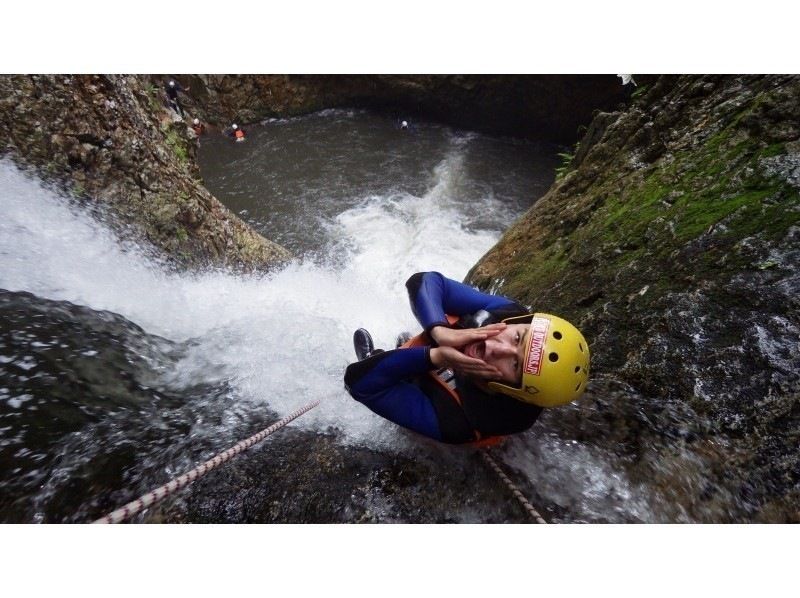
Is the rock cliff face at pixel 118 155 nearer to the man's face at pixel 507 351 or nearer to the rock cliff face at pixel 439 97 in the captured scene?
the man's face at pixel 507 351

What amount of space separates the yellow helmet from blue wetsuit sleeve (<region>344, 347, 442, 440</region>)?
47 centimetres

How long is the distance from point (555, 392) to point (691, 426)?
1025mm

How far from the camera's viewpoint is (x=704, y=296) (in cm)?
278

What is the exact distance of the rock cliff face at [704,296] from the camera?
7.71 ft

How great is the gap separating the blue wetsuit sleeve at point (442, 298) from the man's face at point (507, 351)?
1.55 ft

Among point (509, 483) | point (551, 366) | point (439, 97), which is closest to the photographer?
point (551, 366)

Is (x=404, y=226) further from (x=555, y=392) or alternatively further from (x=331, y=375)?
(x=555, y=392)

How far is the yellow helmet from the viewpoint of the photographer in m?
2.24

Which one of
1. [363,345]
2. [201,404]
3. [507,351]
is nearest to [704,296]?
[507,351]

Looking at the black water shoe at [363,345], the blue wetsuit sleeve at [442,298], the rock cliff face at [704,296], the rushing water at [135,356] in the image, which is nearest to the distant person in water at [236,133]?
the rushing water at [135,356]

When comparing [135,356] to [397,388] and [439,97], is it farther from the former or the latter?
[439,97]

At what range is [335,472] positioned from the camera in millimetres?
2703

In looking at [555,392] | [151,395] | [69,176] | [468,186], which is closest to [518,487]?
[555,392]

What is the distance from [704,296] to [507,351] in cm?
150
